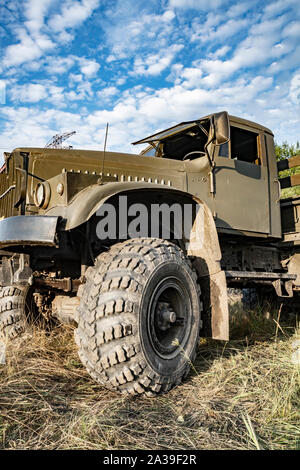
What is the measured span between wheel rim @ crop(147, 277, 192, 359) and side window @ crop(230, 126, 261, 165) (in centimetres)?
214

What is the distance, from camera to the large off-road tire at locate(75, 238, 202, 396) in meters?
2.47

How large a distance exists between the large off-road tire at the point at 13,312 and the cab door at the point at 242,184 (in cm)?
218

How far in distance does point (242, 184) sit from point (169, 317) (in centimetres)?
219

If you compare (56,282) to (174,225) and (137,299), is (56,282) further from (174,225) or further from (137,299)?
(174,225)

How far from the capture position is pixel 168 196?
3.37 meters

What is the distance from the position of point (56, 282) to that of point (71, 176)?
0.87m

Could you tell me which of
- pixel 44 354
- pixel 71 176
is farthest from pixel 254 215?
pixel 44 354

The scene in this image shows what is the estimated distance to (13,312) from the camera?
154 inches

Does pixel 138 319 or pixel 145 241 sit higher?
pixel 145 241

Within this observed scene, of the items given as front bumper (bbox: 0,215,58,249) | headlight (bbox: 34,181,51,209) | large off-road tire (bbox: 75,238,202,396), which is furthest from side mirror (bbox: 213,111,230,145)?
front bumper (bbox: 0,215,58,249)

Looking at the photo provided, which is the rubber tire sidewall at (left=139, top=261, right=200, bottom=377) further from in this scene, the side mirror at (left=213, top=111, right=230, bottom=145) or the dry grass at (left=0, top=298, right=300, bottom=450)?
the side mirror at (left=213, top=111, right=230, bottom=145)
